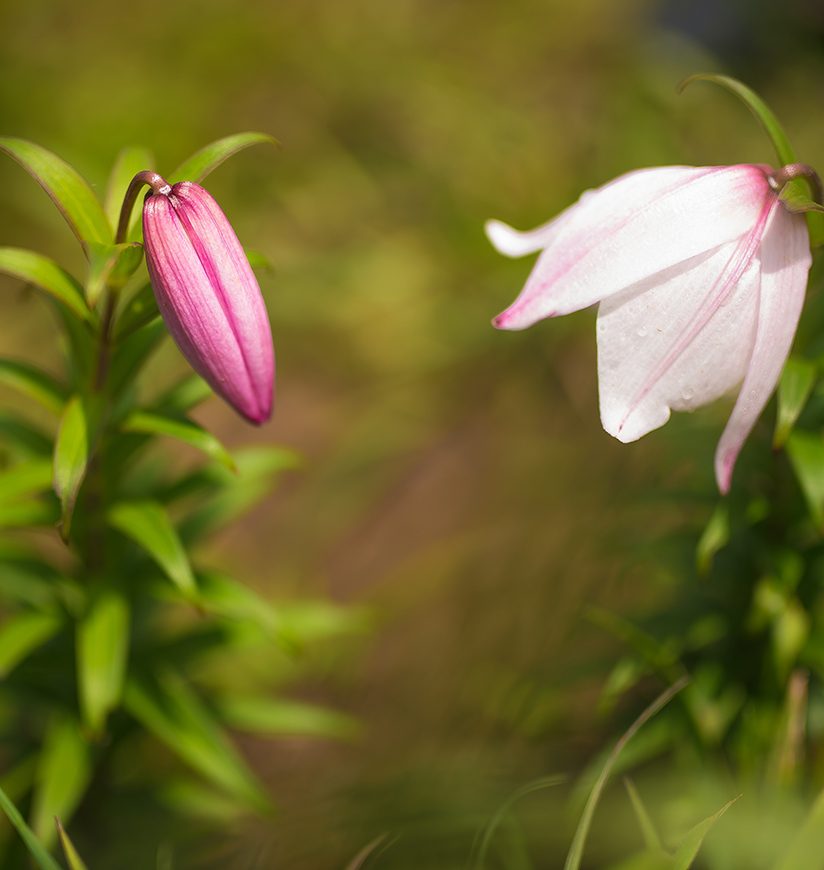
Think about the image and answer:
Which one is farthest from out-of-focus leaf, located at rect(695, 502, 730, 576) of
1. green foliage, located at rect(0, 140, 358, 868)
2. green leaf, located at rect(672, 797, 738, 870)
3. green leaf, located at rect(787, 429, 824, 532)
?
green foliage, located at rect(0, 140, 358, 868)

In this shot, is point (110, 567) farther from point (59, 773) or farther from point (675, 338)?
point (675, 338)

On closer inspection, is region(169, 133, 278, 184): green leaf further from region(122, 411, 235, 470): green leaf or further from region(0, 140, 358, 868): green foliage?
region(122, 411, 235, 470): green leaf

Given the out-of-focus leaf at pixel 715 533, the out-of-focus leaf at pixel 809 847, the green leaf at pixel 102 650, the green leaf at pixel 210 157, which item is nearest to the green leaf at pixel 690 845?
the out-of-focus leaf at pixel 809 847

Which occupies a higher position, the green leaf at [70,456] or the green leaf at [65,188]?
the green leaf at [65,188]

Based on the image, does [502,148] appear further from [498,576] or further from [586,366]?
[498,576]

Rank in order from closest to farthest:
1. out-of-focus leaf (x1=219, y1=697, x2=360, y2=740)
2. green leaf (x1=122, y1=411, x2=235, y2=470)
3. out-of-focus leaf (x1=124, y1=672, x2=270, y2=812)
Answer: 1. green leaf (x1=122, y1=411, x2=235, y2=470)
2. out-of-focus leaf (x1=124, y1=672, x2=270, y2=812)
3. out-of-focus leaf (x1=219, y1=697, x2=360, y2=740)

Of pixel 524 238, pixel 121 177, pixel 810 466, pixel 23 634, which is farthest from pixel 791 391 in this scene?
pixel 23 634

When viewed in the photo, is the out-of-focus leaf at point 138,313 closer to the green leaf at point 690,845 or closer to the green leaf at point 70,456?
the green leaf at point 70,456

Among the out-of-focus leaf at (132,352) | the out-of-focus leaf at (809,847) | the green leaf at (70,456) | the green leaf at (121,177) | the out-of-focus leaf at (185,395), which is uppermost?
the green leaf at (121,177)
